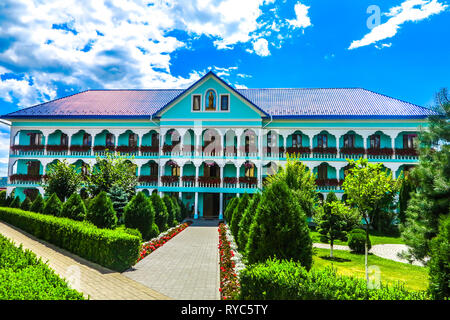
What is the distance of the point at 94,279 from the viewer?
8.05 meters

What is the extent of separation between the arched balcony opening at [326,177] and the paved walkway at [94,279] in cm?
2294

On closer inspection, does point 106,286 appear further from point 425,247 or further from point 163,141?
point 163,141

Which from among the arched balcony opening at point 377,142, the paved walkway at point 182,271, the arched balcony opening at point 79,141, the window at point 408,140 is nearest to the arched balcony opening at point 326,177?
the arched balcony opening at point 377,142

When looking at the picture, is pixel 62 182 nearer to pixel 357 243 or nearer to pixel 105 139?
pixel 105 139

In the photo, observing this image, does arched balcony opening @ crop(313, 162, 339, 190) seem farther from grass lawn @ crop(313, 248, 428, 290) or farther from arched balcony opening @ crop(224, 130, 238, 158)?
Answer: grass lawn @ crop(313, 248, 428, 290)

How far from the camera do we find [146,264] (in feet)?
33.6

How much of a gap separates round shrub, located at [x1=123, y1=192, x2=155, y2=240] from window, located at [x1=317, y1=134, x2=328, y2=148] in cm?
2069

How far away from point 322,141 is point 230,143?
9.78 m

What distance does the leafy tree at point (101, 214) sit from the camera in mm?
12453

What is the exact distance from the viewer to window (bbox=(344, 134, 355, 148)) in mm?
28656

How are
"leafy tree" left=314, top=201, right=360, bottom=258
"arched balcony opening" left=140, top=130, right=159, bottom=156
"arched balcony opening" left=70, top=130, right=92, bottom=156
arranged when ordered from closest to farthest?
"leafy tree" left=314, top=201, right=360, bottom=258
"arched balcony opening" left=140, top=130, right=159, bottom=156
"arched balcony opening" left=70, top=130, right=92, bottom=156

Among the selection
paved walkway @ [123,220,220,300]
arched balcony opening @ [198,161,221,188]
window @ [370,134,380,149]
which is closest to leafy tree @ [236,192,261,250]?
paved walkway @ [123,220,220,300]

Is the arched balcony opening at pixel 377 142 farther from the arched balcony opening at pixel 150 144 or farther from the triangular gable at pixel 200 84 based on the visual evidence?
the arched balcony opening at pixel 150 144
